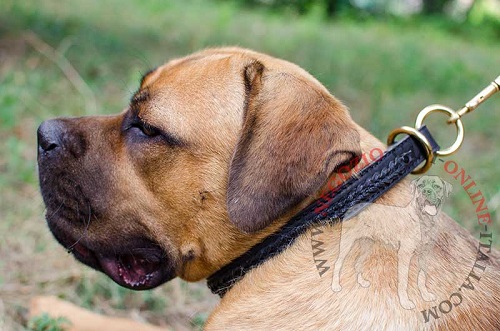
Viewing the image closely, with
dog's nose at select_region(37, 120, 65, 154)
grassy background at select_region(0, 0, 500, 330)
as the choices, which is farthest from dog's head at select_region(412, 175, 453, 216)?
dog's nose at select_region(37, 120, 65, 154)

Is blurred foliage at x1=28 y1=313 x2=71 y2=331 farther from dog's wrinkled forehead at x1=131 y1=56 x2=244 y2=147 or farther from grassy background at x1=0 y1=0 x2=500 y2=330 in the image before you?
dog's wrinkled forehead at x1=131 y1=56 x2=244 y2=147

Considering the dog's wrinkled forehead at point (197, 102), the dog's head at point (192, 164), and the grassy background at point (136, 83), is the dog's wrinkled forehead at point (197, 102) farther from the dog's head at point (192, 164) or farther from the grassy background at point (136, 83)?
the grassy background at point (136, 83)

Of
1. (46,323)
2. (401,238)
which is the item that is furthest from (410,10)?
(401,238)

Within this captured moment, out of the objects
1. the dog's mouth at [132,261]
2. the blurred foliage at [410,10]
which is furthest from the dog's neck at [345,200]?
the blurred foliage at [410,10]

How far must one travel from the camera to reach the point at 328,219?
2.87m

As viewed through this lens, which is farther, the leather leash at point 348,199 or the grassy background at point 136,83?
the grassy background at point 136,83

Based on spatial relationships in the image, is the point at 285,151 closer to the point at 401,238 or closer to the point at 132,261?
the point at 401,238

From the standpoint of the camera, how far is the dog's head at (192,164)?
2791 millimetres

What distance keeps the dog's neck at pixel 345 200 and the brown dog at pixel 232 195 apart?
0.05m

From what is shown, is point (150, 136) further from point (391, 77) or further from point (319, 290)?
point (391, 77)

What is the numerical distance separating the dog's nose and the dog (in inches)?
62.0

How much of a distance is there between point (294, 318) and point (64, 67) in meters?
6.44

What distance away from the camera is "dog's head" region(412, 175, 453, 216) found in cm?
298

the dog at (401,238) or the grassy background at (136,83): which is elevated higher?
the dog at (401,238)
